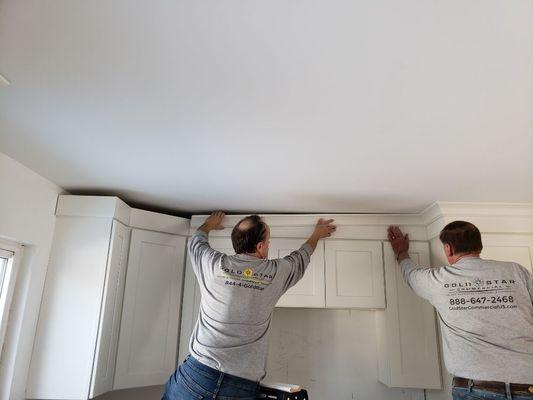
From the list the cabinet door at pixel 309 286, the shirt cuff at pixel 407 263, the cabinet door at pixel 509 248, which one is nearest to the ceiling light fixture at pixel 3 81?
the cabinet door at pixel 309 286

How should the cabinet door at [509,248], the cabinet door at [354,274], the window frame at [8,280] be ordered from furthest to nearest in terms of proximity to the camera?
the cabinet door at [354,274] → the cabinet door at [509,248] → the window frame at [8,280]

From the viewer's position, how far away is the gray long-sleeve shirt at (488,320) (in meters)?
1.42

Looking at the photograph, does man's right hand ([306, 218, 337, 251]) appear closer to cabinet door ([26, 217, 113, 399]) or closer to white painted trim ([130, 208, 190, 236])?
white painted trim ([130, 208, 190, 236])

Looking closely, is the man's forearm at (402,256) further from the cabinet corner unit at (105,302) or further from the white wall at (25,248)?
the white wall at (25,248)

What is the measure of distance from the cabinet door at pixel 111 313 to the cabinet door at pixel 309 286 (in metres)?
0.86

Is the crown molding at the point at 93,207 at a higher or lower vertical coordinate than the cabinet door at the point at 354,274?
higher

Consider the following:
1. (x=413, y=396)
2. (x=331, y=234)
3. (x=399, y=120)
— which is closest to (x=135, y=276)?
(x=331, y=234)

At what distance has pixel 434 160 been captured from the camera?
1.54 metres

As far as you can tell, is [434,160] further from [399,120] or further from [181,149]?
[181,149]

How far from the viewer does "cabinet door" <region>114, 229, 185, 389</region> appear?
6.83 ft

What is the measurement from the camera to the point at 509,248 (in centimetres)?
203

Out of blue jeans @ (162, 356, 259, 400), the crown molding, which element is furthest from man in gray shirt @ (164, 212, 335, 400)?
the crown molding

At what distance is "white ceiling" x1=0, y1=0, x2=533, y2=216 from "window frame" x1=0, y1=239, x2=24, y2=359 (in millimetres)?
399

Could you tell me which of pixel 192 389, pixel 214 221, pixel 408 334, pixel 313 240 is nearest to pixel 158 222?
pixel 214 221
